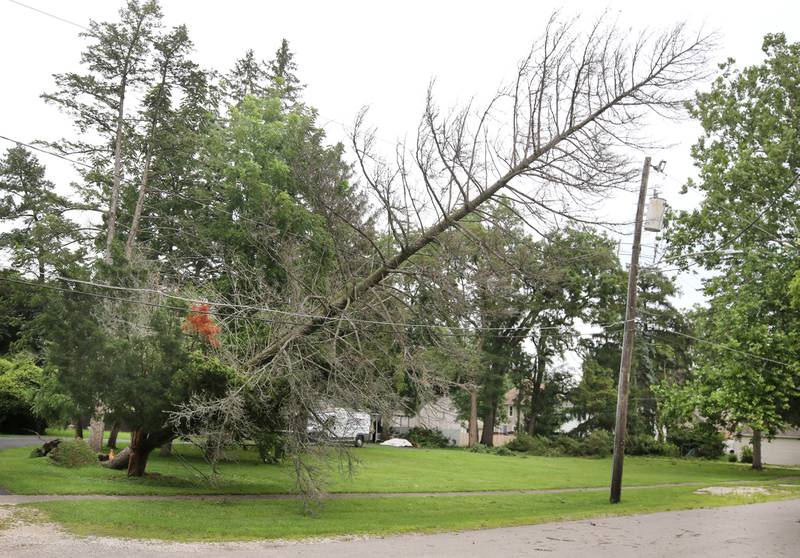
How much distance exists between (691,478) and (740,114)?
622 inches

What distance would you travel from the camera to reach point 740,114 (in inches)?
1034

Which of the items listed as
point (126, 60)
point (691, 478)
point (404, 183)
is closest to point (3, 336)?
point (126, 60)

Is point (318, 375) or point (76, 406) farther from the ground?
point (318, 375)

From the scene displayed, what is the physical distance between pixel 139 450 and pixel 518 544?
34.4 feet

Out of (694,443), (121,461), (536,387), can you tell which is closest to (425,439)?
(536,387)

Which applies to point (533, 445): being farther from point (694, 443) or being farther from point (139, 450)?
point (139, 450)

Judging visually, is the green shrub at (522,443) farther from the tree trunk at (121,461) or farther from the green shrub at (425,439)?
the tree trunk at (121,461)

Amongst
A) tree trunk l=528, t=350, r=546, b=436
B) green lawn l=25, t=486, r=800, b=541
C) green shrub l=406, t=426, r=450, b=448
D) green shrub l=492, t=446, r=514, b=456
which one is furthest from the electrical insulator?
tree trunk l=528, t=350, r=546, b=436

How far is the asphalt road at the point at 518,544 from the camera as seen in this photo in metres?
8.82

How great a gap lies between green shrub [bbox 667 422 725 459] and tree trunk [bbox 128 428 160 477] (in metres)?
40.6

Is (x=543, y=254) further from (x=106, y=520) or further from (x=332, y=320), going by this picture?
(x=106, y=520)

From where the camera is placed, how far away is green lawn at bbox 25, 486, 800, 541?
10.6m

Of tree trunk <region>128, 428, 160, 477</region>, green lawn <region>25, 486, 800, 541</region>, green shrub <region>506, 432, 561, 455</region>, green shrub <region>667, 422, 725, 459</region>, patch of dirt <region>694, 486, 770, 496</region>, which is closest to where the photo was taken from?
green lawn <region>25, 486, 800, 541</region>

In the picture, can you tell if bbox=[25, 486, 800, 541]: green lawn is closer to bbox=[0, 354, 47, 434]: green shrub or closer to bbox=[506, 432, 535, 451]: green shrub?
bbox=[0, 354, 47, 434]: green shrub
